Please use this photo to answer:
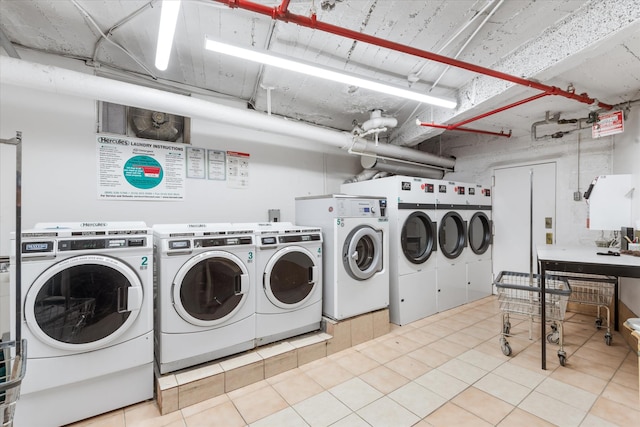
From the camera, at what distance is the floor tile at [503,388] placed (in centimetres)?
211

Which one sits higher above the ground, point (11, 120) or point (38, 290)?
point (11, 120)

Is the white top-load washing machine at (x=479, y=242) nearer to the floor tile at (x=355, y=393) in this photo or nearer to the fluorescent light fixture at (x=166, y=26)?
the floor tile at (x=355, y=393)

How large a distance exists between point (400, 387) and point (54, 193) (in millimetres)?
3414

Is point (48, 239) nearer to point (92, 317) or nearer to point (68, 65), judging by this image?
point (92, 317)

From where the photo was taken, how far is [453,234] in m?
4.27

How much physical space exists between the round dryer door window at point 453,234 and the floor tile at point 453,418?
2.20 m

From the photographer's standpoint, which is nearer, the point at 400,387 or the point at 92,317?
the point at 92,317

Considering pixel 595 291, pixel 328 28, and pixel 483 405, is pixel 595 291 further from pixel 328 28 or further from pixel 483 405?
pixel 328 28

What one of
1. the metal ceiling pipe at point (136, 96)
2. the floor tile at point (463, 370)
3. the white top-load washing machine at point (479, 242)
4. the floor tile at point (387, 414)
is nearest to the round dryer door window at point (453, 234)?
the white top-load washing machine at point (479, 242)

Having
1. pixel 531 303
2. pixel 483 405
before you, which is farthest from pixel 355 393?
pixel 531 303

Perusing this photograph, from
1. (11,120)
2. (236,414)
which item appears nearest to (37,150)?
(11,120)

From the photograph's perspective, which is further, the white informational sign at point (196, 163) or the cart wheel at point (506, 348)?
the white informational sign at point (196, 163)

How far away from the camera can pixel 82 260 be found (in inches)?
74.2

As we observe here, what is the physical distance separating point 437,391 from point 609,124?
3.21 m
